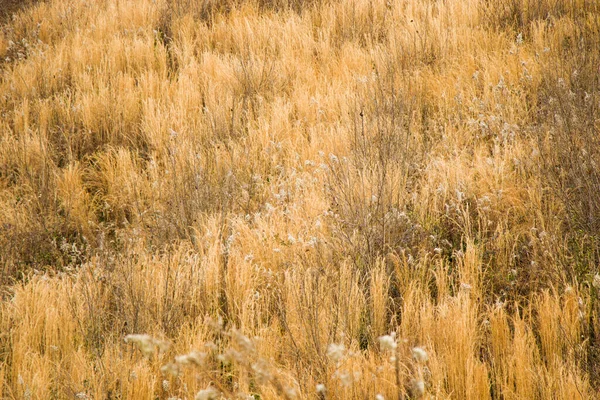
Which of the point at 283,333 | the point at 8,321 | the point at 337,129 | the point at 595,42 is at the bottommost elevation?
the point at 283,333

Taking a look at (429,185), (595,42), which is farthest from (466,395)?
(595,42)

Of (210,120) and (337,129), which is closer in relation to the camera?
(337,129)

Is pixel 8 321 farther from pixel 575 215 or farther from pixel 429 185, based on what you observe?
pixel 575 215

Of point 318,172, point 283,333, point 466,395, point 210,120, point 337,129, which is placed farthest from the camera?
point 210,120

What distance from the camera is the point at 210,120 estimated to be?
16.6 ft

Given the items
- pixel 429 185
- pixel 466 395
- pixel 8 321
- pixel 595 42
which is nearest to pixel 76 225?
pixel 8 321

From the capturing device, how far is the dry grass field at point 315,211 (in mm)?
2430

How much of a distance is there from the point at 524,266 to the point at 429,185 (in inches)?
35.4

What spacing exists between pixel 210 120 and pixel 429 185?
2.31 metres

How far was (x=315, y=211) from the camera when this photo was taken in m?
3.68

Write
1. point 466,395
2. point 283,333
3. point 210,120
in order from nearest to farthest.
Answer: point 466,395 < point 283,333 < point 210,120

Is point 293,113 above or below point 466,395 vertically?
above

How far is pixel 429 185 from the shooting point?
3670mm

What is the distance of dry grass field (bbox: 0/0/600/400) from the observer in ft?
7.97
